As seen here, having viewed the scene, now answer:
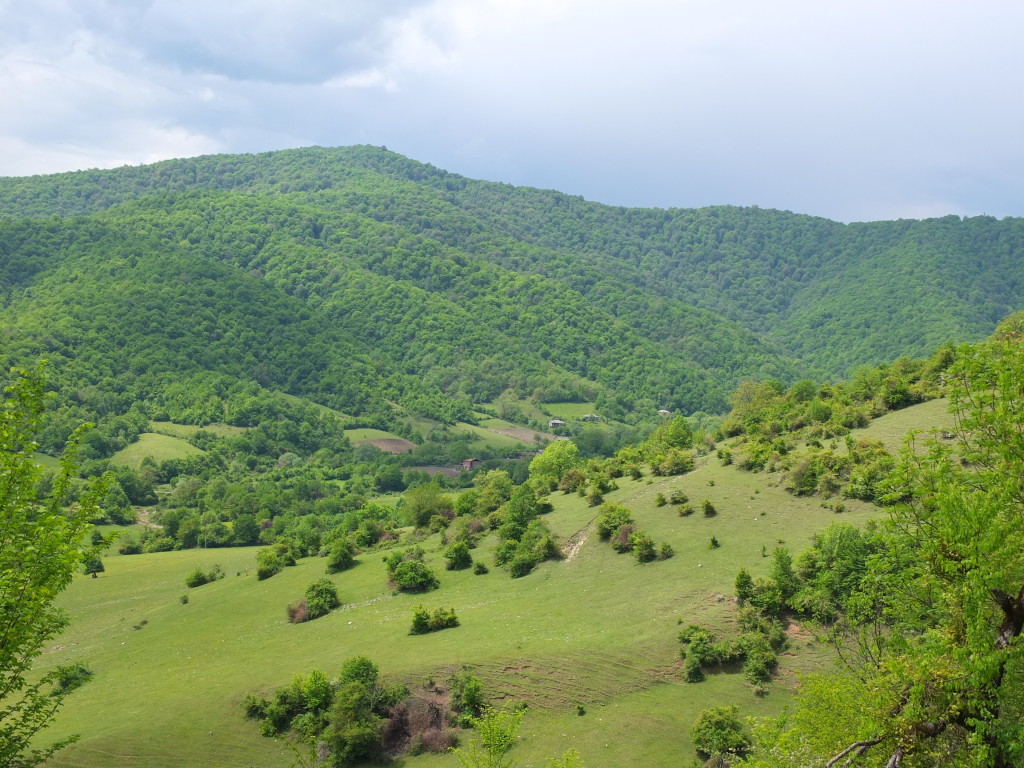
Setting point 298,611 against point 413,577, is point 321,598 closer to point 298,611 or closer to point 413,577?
point 298,611

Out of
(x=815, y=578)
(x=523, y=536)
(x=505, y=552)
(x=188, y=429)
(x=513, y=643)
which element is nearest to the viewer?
(x=815, y=578)

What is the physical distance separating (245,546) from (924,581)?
97.5 metres

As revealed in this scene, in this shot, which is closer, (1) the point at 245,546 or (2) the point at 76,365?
(1) the point at 245,546

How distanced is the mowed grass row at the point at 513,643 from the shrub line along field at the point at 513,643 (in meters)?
0.11

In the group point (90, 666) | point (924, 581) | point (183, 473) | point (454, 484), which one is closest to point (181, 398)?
point (183, 473)

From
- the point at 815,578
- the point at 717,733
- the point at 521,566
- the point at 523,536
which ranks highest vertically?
the point at 523,536

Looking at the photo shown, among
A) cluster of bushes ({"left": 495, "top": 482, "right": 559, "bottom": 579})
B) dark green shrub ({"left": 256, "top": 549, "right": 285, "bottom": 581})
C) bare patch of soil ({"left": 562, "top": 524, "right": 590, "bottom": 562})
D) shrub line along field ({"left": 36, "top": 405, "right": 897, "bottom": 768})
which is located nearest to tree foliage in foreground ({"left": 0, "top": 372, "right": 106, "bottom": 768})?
shrub line along field ({"left": 36, "top": 405, "right": 897, "bottom": 768})

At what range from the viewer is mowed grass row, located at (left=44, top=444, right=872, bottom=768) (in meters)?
36.8

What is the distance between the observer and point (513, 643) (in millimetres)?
42094

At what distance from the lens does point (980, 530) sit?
12969 millimetres

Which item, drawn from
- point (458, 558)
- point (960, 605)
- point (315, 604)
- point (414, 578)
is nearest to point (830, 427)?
point (458, 558)

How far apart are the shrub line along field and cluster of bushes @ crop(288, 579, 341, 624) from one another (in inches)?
38.7

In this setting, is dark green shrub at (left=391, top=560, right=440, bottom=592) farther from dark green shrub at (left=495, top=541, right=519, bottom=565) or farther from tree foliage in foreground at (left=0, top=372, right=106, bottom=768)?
tree foliage in foreground at (left=0, top=372, right=106, bottom=768)

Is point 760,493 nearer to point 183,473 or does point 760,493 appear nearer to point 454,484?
point 454,484
